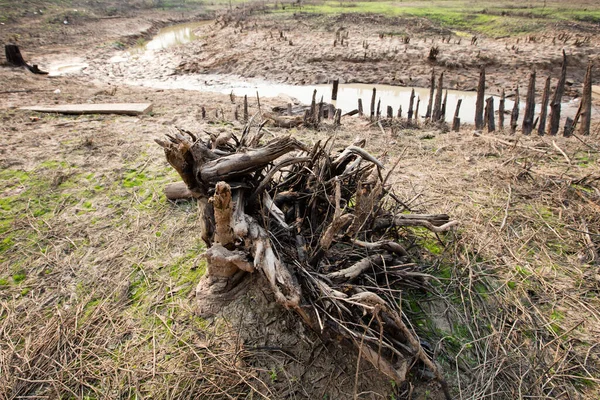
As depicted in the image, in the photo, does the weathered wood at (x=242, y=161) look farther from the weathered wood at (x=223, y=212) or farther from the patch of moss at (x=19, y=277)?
the patch of moss at (x=19, y=277)

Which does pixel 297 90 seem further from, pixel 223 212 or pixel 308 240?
pixel 223 212

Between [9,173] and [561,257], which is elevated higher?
[9,173]

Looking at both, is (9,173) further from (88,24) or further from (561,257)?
(88,24)

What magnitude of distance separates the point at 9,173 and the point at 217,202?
14.4 feet

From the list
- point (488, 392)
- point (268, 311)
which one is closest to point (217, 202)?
point (268, 311)

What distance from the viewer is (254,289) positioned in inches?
106

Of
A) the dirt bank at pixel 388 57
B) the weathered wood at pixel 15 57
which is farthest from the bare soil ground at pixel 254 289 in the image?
the dirt bank at pixel 388 57

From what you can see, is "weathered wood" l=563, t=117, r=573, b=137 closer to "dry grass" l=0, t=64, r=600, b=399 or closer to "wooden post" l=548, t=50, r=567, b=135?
"wooden post" l=548, t=50, r=567, b=135

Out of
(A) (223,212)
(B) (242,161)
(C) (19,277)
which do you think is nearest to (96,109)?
(C) (19,277)

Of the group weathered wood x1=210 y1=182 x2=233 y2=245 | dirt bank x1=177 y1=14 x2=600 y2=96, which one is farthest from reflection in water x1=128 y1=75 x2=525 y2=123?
weathered wood x1=210 y1=182 x2=233 y2=245

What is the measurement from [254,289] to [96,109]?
637 cm

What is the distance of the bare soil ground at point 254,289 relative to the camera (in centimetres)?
227

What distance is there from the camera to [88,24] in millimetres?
18625

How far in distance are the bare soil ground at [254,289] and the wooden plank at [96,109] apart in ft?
2.63
